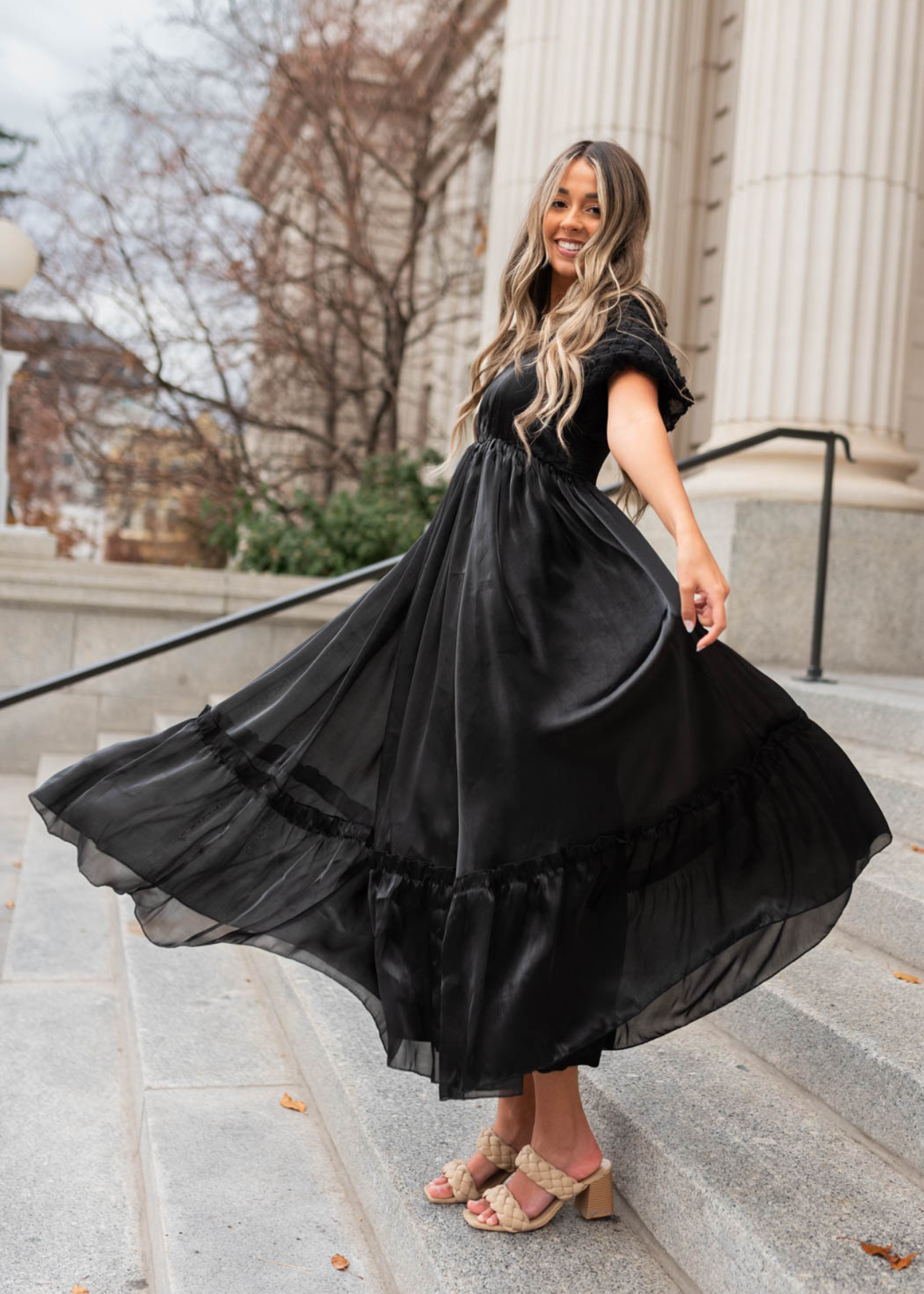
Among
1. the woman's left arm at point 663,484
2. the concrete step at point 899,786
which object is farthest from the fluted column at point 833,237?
the woman's left arm at point 663,484

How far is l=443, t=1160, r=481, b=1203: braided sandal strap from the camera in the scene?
2236 mm

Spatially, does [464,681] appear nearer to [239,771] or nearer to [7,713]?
[239,771]

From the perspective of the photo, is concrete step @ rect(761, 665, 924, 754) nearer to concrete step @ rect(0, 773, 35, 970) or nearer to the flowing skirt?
the flowing skirt

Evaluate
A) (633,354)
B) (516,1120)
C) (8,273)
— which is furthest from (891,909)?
(8,273)

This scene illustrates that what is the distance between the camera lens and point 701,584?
6.38 ft

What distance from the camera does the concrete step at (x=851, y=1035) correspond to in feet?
7.31

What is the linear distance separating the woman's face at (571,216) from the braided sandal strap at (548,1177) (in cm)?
158

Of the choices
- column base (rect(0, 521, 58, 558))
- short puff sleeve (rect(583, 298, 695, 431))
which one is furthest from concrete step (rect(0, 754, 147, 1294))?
column base (rect(0, 521, 58, 558))

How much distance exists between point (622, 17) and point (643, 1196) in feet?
23.3

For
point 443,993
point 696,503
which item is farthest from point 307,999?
point 696,503

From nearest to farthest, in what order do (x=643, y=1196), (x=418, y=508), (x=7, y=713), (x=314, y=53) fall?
1. (x=643, y=1196)
2. (x=7, y=713)
3. (x=418, y=508)
4. (x=314, y=53)

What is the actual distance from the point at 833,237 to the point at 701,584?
14.4ft

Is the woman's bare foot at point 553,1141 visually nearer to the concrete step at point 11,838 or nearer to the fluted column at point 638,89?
the concrete step at point 11,838

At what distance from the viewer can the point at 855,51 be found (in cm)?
565
